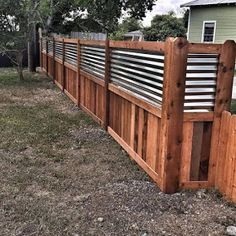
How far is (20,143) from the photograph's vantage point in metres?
4.44

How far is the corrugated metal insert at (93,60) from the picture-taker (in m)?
5.17

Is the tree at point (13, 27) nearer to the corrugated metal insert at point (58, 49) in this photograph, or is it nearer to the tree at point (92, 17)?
→ the corrugated metal insert at point (58, 49)

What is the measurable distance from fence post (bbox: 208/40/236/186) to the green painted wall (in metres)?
13.2

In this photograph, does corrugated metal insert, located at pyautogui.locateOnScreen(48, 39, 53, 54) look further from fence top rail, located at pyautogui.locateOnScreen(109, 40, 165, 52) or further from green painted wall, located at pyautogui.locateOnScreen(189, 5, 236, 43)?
green painted wall, located at pyautogui.locateOnScreen(189, 5, 236, 43)

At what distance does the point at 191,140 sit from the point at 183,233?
2.87 ft

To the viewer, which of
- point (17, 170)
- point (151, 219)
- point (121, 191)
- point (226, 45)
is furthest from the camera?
point (17, 170)

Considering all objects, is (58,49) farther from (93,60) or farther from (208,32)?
(208,32)

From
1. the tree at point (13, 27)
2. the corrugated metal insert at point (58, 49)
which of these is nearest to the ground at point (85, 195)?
the corrugated metal insert at point (58, 49)

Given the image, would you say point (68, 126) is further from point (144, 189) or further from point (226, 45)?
point (226, 45)

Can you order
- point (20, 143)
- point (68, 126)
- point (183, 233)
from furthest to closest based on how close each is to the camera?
point (68, 126) < point (20, 143) < point (183, 233)

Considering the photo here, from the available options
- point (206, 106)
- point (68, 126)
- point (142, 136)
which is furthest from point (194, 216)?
point (68, 126)

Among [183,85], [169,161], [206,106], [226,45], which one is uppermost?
[226,45]

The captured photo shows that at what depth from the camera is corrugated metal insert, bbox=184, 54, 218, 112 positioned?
2885 millimetres

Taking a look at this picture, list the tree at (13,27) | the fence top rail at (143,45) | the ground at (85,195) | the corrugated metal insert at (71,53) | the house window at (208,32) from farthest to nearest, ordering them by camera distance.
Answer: the house window at (208,32) → the tree at (13,27) → the corrugated metal insert at (71,53) → the fence top rail at (143,45) → the ground at (85,195)
